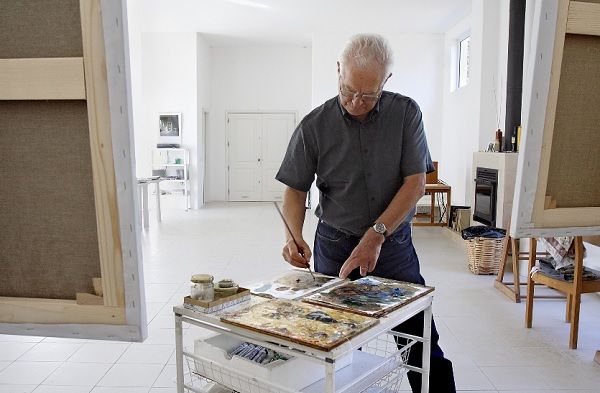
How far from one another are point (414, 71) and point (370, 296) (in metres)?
8.68

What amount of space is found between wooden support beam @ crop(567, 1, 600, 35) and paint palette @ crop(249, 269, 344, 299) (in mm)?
1090

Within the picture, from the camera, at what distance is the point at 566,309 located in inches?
143

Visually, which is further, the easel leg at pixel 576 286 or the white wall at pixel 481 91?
the white wall at pixel 481 91

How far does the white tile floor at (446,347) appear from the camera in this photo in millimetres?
2688

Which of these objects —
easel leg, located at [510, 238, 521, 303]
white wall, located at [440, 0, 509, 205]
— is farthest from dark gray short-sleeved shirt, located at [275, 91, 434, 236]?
white wall, located at [440, 0, 509, 205]

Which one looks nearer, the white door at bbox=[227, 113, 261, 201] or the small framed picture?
the small framed picture

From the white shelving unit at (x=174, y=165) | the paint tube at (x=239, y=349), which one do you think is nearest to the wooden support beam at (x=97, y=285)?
the paint tube at (x=239, y=349)

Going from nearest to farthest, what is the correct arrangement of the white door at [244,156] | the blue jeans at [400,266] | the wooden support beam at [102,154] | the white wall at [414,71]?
the wooden support beam at [102,154] < the blue jeans at [400,266] < the white wall at [414,71] < the white door at [244,156]

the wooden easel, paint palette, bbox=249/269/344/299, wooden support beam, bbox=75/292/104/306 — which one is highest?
wooden support beam, bbox=75/292/104/306

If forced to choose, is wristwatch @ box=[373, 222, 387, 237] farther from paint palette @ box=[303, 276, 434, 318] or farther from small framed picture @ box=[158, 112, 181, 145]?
small framed picture @ box=[158, 112, 181, 145]

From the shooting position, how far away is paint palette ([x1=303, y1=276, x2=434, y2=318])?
152 centimetres

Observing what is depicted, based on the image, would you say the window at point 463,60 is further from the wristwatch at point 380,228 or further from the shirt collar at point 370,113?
the wristwatch at point 380,228

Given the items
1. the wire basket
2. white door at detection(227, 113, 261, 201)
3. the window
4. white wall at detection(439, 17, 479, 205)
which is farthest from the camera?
white door at detection(227, 113, 261, 201)

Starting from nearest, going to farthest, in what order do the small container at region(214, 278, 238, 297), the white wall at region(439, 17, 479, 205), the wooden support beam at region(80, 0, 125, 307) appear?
the wooden support beam at region(80, 0, 125, 307), the small container at region(214, 278, 238, 297), the white wall at region(439, 17, 479, 205)
